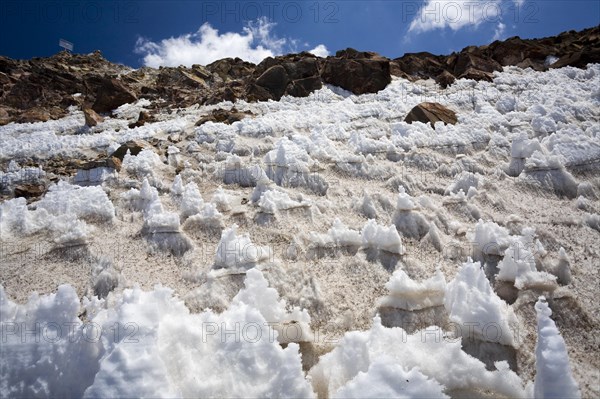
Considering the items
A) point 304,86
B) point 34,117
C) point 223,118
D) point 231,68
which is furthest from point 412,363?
point 231,68

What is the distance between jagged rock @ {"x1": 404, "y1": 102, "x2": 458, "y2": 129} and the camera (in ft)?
30.0

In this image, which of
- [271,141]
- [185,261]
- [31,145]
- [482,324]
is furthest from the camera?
[31,145]

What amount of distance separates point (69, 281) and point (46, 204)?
2168 mm

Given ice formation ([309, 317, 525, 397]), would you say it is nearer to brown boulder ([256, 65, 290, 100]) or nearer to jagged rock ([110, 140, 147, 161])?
jagged rock ([110, 140, 147, 161])

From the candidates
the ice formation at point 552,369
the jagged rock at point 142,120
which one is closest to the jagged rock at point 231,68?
the jagged rock at point 142,120

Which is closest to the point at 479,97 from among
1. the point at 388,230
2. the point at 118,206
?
the point at 388,230

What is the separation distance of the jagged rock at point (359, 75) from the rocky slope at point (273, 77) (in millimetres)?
43

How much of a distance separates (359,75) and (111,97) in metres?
11.3

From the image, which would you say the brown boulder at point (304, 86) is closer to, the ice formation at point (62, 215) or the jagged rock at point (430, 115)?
the jagged rock at point (430, 115)

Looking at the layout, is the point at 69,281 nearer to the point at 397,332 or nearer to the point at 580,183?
the point at 397,332

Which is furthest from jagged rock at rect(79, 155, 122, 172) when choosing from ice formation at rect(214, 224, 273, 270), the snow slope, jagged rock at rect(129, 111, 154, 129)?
jagged rock at rect(129, 111, 154, 129)

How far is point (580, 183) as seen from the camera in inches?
237

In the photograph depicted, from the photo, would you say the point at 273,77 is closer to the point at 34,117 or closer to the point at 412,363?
the point at 34,117

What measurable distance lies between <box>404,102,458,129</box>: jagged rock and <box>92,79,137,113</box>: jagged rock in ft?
42.1
